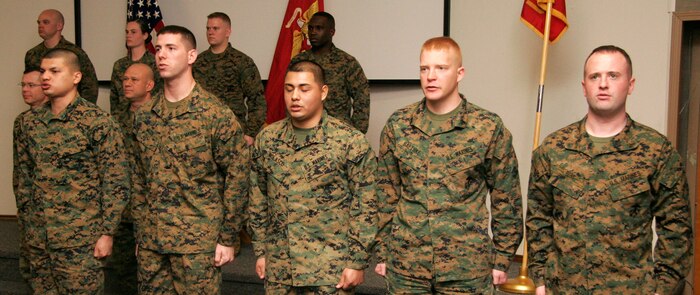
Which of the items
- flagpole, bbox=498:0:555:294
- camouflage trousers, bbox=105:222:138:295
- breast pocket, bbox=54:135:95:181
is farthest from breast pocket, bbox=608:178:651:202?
camouflage trousers, bbox=105:222:138:295

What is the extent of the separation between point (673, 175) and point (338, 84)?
281 cm

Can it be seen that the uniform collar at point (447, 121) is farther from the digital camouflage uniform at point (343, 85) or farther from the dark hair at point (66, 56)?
the digital camouflage uniform at point (343, 85)

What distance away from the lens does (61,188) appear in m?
3.36

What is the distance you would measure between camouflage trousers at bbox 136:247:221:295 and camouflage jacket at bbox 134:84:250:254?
4cm

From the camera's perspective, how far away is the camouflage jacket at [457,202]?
Answer: 2670mm

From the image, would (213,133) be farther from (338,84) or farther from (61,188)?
(338,84)

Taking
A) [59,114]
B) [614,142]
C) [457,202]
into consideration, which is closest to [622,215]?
[614,142]

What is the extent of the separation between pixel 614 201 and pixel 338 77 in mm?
2757


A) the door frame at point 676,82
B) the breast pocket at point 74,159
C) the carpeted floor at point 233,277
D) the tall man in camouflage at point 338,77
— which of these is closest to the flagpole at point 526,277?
the carpeted floor at point 233,277

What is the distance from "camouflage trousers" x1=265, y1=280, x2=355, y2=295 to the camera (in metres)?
2.83

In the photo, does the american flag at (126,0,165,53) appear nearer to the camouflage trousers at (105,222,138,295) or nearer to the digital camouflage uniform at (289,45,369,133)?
the digital camouflage uniform at (289,45,369,133)

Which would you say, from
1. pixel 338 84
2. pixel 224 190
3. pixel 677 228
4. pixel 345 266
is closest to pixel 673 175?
pixel 677 228

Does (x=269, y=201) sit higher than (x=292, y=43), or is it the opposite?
(x=292, y=43)

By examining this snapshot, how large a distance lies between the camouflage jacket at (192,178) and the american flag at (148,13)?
11.1ft
